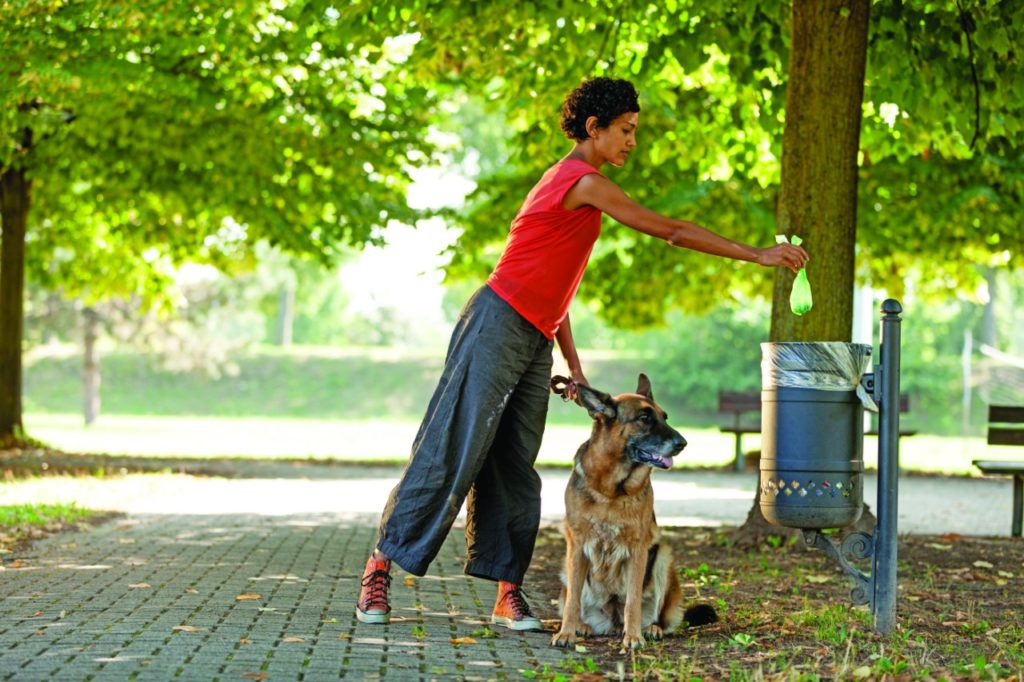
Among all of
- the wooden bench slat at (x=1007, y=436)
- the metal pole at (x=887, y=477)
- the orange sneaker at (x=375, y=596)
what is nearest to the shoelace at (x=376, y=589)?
the orange sneaker at (x=375, y=596)

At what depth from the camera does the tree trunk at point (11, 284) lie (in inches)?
736

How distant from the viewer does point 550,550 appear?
10070 mm

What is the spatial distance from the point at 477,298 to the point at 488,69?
6.31m

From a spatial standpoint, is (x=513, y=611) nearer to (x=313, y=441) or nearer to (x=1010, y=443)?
(x=1010, y=443)

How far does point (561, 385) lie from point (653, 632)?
1.21 m

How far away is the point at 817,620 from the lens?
6629mm

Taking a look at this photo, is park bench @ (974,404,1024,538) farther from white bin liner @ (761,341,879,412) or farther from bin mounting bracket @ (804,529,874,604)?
white bin liner @ (761,341,879,412)

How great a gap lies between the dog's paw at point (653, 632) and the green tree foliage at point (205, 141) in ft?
26.0

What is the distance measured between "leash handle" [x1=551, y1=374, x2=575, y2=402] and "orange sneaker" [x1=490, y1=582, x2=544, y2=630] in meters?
0.96

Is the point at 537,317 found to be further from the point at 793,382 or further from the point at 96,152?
the point at 96,152

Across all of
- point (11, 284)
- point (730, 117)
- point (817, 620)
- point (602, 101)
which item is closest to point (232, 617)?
point (817, 620)

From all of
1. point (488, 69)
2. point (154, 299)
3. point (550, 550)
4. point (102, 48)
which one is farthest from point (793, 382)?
point (154, 299)

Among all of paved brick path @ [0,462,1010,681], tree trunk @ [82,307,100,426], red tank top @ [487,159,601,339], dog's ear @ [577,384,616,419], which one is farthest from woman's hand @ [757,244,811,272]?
tree trunk @ [82,307,100,426]

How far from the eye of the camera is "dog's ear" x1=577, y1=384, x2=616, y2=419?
19.6ft
